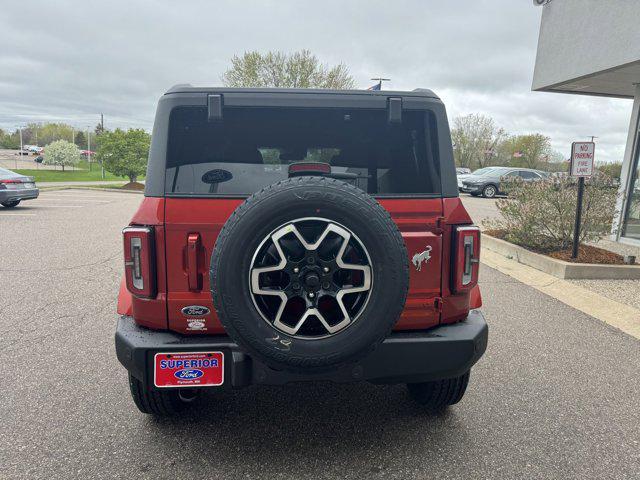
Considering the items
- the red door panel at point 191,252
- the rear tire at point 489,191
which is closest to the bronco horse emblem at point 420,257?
the red door panel at point 191,252

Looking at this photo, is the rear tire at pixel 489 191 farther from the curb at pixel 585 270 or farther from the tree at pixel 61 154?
the tree at pixel 61 154

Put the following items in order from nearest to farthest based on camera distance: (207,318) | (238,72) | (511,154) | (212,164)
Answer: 1. (207,318)
2. (212,164)
3. (238,72)
4. (511,154)

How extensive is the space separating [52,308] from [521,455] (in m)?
4.75

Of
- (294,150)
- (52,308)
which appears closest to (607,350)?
(294,150)

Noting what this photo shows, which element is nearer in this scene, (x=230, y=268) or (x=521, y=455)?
(x=230, y=268)

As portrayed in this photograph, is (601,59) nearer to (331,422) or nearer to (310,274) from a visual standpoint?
(331,422)

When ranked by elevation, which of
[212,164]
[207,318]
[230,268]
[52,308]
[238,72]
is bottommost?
[52,308]

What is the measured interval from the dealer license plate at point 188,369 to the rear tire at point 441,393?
1328 millimetres

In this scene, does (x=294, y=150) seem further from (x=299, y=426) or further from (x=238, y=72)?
(x=238, y=72)

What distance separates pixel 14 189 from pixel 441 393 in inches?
595

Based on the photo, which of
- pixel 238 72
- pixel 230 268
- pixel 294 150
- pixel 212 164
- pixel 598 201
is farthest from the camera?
pixel 238 72

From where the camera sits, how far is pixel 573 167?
23.4 feet

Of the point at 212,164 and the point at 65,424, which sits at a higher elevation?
the point at 212,164

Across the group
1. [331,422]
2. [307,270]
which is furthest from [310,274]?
[331,422]
